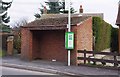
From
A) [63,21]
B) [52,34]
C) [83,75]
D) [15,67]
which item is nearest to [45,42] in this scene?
[52,34]

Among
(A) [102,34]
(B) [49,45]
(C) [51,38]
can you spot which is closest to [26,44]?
(B) [49,45]

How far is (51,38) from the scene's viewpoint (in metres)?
22.1

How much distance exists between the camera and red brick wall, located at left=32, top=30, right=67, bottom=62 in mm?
21406

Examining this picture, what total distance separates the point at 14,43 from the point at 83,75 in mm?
14441

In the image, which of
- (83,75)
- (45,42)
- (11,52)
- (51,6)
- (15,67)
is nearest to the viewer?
(83,75)

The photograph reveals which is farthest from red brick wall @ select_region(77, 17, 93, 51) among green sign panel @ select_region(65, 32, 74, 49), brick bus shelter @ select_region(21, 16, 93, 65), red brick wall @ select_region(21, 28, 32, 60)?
red brick wall @ select_region(21, 28, 32, 60)

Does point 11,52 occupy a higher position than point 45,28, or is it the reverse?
point 45,28

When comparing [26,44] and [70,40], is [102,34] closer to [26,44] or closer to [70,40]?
[26,44]

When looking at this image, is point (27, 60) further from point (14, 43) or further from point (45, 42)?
point (14, 43)

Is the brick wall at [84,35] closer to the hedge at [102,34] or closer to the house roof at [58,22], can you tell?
the house roof at [58,22]

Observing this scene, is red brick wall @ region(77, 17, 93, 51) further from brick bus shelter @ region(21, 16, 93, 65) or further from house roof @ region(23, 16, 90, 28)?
house roof @ region(23, 16, 90, 28)

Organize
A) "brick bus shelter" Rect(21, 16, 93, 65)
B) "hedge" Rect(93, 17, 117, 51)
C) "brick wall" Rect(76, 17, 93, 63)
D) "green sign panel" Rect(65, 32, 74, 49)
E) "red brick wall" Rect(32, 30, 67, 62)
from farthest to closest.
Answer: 1. "hedge" Rect(93, 17, 117, 51)
2. "red brick wall" Rect(32, 30, 67, 62)
3. "brick bus shelter" Rect(21, 16, 93, 65)
4. "brick wall" Rect(76, 17, 93, 63)
5. "green sign panel" Rect(65, 32, 74, 49)

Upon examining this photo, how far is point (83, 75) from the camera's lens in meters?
14.5

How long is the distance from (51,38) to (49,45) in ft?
1.87
